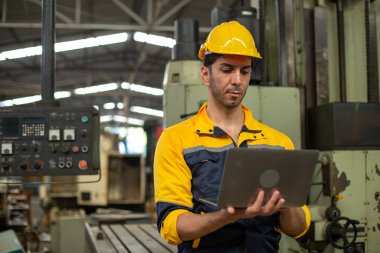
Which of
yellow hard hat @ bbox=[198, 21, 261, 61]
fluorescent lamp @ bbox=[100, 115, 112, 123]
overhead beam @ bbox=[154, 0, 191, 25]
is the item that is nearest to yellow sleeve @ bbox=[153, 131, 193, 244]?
yellow hard hat @ bbox=[198, 21, 261, 61]

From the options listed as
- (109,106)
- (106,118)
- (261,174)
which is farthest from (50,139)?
(106,118)

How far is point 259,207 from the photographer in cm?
101

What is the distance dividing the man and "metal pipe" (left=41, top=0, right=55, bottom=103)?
87 cm

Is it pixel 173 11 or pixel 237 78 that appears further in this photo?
pixel 173 11

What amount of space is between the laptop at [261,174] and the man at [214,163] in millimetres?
162

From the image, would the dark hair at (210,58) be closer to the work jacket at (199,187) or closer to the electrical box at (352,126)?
the work jacket at (199,187)

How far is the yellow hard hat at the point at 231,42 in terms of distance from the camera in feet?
4.10

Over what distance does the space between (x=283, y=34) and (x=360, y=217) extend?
3.29ft

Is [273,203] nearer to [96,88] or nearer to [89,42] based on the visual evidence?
[89,42]

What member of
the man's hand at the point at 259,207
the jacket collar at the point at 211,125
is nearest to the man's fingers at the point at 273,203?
the man's hand at the point at 259,207

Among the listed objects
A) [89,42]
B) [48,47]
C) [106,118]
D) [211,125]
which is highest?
[89,42]

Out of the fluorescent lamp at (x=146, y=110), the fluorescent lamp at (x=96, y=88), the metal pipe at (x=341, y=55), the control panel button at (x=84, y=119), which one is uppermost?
the fluorescent lamp at (x=96, y=88)

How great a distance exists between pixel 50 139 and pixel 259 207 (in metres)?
1.14

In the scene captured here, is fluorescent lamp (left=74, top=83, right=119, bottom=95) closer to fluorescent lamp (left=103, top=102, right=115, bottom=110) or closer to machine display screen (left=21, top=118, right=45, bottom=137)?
fluorescent lamp (left=103, top=102, right=115, bottom=110)
